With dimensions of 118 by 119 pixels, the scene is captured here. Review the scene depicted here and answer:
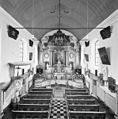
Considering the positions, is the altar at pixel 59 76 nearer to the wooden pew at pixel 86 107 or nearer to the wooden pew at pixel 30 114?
the wooden pew at pixel 86 107

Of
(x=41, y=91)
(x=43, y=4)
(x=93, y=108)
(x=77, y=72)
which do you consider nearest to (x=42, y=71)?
(x=77, y=72)

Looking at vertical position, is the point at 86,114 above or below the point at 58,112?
above

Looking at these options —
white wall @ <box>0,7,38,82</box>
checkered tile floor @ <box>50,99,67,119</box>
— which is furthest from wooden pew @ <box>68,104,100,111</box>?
white wall @ <box>0,7,38,82</box>

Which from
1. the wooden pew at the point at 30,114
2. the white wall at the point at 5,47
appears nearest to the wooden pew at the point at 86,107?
the wooden pew at the point at 30,114

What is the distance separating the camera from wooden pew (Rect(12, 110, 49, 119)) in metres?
5.58

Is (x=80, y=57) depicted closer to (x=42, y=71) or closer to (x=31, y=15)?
(x=42, y=71)

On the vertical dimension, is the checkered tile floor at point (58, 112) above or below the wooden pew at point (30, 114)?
below

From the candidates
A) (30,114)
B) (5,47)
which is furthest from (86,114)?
(5,47)

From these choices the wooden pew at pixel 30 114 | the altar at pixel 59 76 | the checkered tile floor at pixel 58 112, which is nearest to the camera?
the wooden pew at pixel 30 114

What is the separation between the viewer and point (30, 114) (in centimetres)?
570

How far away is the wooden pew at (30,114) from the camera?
220 inches

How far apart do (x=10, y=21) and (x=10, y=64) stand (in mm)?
2344

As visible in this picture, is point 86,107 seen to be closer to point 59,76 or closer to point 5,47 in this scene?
point 5,47

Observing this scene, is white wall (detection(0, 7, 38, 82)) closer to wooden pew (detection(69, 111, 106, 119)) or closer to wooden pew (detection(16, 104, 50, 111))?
wooden pew (detection(16, 104, 50, 111))
